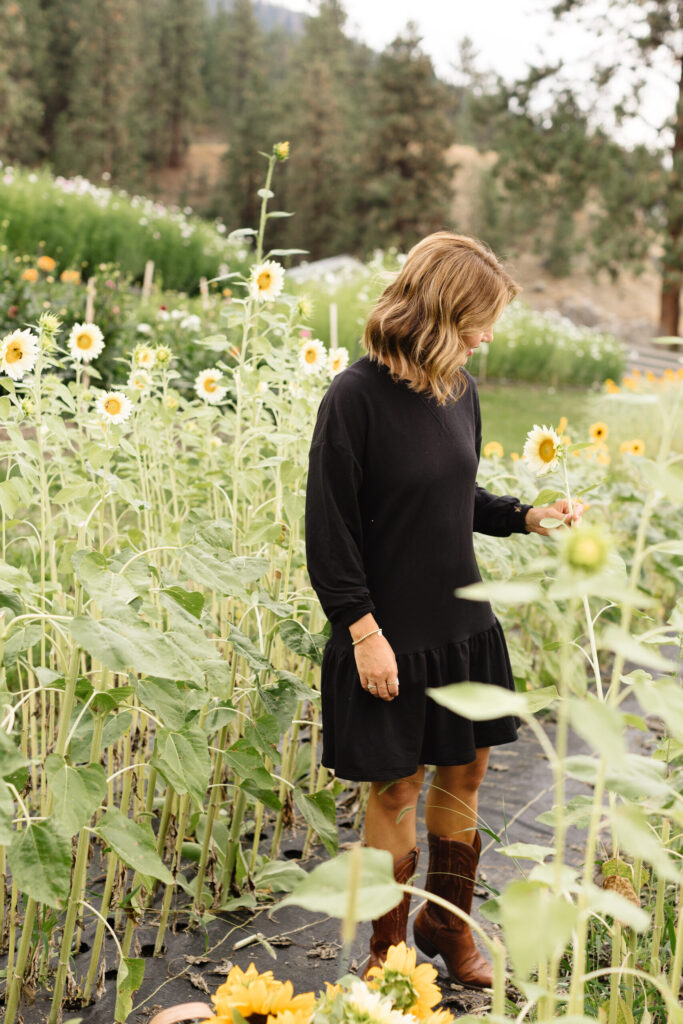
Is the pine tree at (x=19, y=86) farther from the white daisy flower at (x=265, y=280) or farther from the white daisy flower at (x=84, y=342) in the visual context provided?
the white daisy flower at (x=265, y=280)

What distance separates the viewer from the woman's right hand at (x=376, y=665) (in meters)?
1.53

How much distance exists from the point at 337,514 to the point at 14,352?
0.65 metres

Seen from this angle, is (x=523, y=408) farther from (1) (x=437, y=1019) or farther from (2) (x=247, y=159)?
(2) (x=247, y=159)

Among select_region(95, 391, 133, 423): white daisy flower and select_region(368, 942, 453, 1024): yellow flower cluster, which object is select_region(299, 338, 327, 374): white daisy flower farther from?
select_region(368, 942, 453, 1024): yellow flower cluster

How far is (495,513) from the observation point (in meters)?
1.86

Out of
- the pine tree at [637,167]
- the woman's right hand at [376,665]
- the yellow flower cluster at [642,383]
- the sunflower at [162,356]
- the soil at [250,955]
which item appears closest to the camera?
the woman's right hand at [376,665]

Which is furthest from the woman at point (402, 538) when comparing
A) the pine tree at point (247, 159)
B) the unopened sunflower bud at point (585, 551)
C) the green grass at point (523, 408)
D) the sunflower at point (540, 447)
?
the pine tree at point (247, 159)

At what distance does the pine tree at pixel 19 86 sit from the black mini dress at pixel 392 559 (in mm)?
24241

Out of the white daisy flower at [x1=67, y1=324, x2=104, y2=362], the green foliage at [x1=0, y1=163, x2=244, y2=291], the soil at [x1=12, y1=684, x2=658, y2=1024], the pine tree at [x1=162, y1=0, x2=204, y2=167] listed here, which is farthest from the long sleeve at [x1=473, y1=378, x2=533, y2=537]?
the pine tree at [x1=162, y1=0, x2=204, y2=167]

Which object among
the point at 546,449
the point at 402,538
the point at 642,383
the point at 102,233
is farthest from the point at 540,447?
the point at 102,233

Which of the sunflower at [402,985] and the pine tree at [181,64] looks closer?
the sunflower at [402,985]

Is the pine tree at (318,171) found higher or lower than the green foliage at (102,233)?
higher

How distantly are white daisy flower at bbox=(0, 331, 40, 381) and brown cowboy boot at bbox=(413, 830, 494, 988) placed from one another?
3.82 ft

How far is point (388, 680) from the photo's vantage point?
154 centimetres
